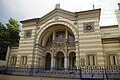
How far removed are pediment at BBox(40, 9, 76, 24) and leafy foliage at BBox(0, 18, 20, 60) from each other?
828cm

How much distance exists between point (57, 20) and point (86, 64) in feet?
25.0

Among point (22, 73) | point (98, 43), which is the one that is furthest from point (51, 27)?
point (22, 73)

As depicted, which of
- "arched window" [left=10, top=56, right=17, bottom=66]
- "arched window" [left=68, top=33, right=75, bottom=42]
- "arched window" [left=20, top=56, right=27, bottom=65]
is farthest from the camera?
"arched window" [left=10, top=56, right=17, bottom=66]

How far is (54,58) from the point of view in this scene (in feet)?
55.8

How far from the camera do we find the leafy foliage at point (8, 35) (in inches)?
806

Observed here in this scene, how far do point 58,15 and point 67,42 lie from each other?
430cm

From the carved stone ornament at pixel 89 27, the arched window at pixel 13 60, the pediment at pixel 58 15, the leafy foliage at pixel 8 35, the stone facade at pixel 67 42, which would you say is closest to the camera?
the stone facade at pixel 67 42

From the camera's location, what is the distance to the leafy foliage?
67.2 ft

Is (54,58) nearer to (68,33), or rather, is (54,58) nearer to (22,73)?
(68,33)

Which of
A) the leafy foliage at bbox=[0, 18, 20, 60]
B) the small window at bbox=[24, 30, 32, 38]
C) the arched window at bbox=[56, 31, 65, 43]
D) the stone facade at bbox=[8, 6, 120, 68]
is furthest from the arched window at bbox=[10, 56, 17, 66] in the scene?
the arched window at bbox=[56, 31, 65, 43]

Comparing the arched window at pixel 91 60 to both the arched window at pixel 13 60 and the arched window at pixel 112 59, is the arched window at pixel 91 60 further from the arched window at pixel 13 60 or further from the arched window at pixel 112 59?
the arched window at pixel 13 60

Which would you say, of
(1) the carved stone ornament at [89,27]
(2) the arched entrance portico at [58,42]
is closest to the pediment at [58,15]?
(2) the arched entrance portico at [58,42]

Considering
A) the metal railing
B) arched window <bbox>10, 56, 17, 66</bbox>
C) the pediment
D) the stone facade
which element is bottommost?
the metal railing

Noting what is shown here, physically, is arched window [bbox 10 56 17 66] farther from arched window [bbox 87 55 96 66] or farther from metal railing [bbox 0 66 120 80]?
arched window [bbox 87 55 96 66]
